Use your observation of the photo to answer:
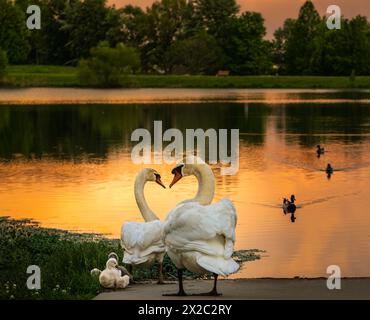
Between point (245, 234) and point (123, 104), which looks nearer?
point (245, 234)

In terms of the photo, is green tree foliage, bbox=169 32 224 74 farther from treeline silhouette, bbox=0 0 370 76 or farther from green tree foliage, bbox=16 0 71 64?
green tree foliage, bbox=16 0 71 64

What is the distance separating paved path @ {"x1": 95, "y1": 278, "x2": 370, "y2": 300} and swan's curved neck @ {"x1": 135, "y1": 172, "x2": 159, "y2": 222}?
144cm

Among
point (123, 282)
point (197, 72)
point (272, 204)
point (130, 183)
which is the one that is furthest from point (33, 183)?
point (197, 72)

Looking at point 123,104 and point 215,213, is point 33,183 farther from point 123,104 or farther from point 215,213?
point 123,104

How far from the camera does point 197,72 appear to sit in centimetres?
15125

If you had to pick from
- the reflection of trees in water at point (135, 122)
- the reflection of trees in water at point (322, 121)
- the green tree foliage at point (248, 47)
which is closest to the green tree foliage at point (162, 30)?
the green tree foliage at point (248, 47)

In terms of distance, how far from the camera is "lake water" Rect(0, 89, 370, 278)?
20.9m

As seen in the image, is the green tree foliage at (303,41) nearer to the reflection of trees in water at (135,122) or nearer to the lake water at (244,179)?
the reflection of trees in water at (135,122)

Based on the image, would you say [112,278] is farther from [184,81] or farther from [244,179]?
[184,81]

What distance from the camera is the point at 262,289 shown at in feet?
43.6

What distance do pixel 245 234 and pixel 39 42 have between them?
139 m

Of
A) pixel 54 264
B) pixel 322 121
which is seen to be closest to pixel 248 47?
pixel 322 121

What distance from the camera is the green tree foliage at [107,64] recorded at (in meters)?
128

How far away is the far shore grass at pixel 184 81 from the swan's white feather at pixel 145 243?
115 m
